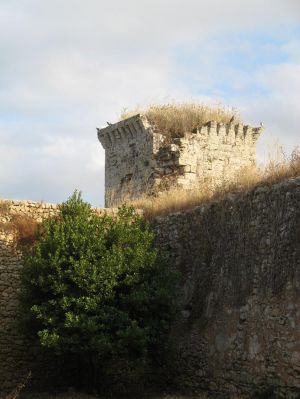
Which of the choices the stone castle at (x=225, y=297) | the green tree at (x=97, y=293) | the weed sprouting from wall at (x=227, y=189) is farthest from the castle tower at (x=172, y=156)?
the green tree at (x=97, y=293)

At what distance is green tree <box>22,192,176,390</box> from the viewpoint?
11.5m

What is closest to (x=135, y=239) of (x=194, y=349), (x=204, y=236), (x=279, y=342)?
(x=204, y=236)

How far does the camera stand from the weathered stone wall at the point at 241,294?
10.4m

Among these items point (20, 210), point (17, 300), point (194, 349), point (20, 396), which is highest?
point (20, 210)

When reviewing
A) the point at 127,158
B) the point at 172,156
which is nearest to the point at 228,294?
the point at 172,156

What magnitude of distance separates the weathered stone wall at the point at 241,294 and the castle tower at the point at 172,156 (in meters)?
4.86

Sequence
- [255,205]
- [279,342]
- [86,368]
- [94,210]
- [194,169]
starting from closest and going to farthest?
1. [279,342]
2. [255,205]
3. [86,368]
4. [94,210]
5. [194,169]

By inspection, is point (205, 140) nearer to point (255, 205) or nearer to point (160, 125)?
point (160, 125)

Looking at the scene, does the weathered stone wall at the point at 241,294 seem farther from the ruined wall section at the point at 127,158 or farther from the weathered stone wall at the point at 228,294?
the ruined wall section at the point at 127,158

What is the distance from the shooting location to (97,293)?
11.9 meters

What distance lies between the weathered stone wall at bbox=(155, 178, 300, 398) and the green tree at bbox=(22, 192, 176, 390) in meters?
0.72

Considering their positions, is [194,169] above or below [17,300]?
above

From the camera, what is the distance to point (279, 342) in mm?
10297

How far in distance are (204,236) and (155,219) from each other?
198 cm
